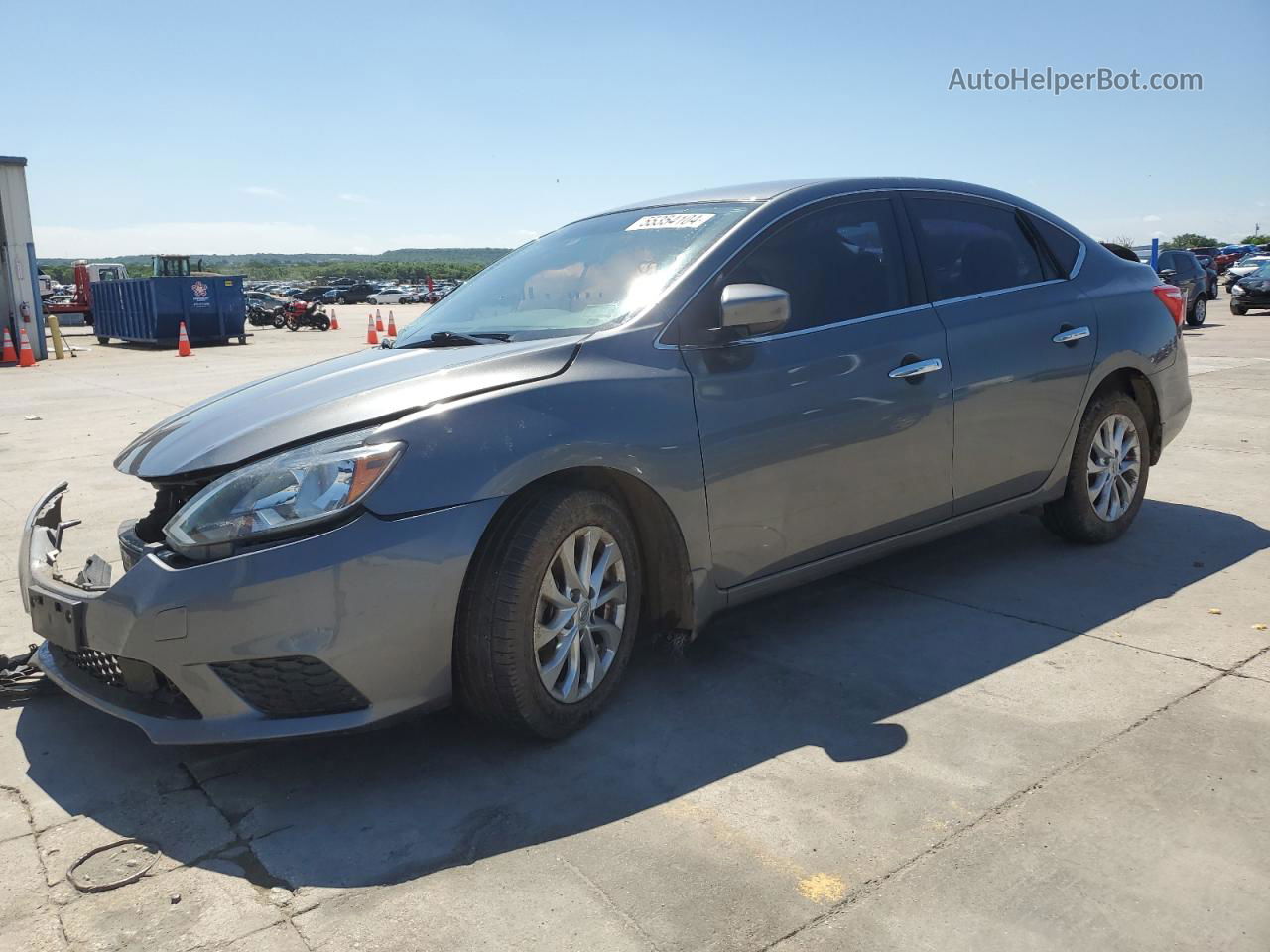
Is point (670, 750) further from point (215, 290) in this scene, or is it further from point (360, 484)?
point (215, 290)

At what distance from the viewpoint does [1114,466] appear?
16.4 feet

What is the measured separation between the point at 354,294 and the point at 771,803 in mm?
61763

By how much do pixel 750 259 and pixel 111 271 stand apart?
133 feet

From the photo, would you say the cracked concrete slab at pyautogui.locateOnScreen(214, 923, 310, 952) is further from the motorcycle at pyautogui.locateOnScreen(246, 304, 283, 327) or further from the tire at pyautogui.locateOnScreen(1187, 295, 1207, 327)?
the motorcycle at pyautogui.locateOnScreen(246, 304, 283, 327)

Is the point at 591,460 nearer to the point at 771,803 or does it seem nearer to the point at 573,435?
the point at 573,435

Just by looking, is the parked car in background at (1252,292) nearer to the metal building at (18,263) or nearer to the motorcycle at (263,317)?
the metal building at (18,263)

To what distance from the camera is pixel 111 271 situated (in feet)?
128

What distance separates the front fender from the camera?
2902 mm

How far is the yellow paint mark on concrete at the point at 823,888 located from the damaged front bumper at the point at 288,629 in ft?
3.63

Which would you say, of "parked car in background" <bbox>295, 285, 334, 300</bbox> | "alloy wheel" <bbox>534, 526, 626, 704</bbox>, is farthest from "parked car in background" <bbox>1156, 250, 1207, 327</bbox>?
"parked car in background" <bbox>295, 285, 334, 300</bbox>

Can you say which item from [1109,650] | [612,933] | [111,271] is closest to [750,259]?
[1109,650]

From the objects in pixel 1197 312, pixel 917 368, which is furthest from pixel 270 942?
pixel 1197 312

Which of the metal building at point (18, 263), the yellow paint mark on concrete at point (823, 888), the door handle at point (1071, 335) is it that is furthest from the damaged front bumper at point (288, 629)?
the metal building at point (18, 263)

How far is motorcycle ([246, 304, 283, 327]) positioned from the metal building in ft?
39.1
